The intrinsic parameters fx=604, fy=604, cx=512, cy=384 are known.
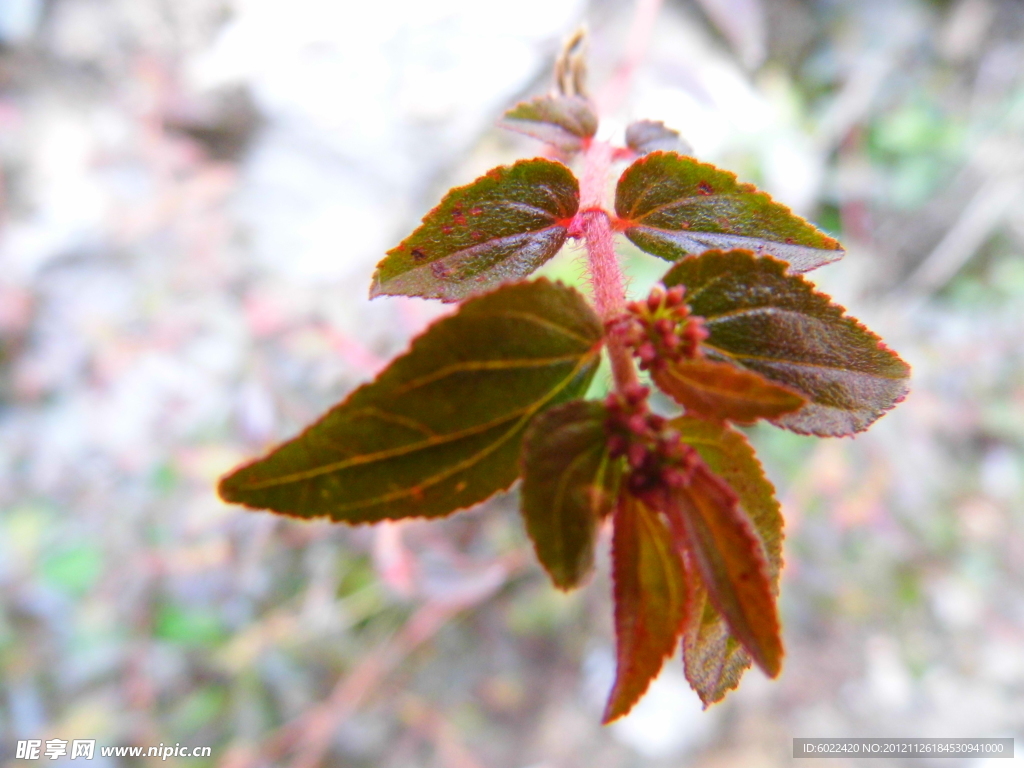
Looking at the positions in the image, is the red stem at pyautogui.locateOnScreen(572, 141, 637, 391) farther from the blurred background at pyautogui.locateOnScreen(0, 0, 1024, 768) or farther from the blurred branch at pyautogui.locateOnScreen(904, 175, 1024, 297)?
the blurred branch at pyautogui.locateOnScreen(904, 175, 1024, 297)

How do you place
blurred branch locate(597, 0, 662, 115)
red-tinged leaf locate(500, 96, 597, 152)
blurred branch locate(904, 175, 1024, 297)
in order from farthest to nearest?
blurred branch locate(904, 175, 1024, 297) → blurred branch locate(597, 0, 662, 115) → red-tinged leaf locate(500, 96, 597, 152)

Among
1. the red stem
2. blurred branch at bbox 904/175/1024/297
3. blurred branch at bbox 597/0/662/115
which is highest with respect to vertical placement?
blurred branch at bbox 904/175/1024/297

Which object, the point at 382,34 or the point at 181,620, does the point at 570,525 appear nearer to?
the point at 181,620

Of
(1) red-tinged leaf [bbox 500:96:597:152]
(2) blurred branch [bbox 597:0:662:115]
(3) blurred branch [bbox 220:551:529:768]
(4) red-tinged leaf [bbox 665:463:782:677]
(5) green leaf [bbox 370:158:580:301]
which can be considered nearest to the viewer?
(4) red-tinged leaf [bbox 665:463:782:677]

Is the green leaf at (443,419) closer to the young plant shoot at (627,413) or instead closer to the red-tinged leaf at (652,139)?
the young plant shoot at (627,413)

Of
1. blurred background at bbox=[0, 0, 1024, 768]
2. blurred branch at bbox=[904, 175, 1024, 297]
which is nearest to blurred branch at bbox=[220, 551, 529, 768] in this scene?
blurred background at bbox=[0, 0, 1024, 768]

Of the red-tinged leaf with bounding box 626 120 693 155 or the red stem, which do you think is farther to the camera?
the red-tinged leaf with bounding box 626 120 693 155

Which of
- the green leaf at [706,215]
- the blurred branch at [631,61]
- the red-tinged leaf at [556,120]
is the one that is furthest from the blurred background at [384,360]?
the green leaf at [706,215]

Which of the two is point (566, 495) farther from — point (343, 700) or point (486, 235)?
point (343, 700)
